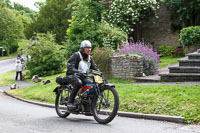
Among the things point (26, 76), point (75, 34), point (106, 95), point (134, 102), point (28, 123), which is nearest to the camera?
point (106, 95)

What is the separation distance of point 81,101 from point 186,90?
3832 millimetres

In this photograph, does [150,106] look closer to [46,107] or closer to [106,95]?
[106,95]

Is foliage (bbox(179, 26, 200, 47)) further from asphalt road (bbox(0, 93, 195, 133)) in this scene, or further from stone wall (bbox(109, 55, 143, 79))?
asphalt road (bbox(0, 93, 195, 133))

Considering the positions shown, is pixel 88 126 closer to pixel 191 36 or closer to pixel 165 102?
pixel 165 102

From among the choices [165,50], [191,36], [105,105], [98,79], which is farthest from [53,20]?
[105,105]

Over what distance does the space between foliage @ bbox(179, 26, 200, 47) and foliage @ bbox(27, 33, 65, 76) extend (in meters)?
12.0

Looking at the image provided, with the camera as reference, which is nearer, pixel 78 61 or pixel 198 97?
pixel 78 61

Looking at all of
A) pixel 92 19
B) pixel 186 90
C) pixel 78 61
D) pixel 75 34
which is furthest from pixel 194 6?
pixel 78 61

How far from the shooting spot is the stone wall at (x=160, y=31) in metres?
30.9

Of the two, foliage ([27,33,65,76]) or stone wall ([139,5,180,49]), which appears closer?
foliage ([27,33,65,76])

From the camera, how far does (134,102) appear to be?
8859 mm

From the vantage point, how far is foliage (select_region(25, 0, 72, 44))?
164ft

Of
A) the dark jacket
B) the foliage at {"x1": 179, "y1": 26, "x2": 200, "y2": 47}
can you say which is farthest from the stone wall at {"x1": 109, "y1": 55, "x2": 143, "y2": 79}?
the dark jacket

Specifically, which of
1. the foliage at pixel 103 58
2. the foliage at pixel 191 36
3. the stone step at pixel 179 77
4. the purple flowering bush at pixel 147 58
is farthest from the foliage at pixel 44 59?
the stone step at pixel 179 77
